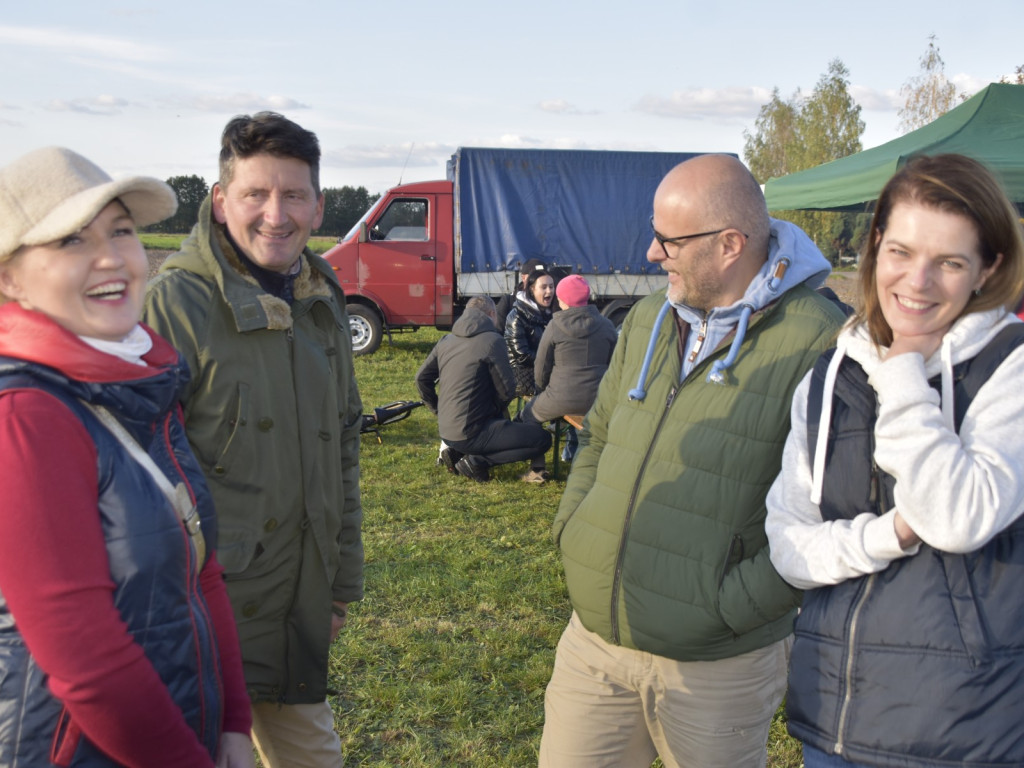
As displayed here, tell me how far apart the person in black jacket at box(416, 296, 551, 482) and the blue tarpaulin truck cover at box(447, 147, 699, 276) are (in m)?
6.70

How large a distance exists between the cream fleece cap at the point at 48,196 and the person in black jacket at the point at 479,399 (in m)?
5.22

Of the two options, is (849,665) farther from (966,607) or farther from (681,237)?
(681,237)

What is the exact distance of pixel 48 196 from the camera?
1.37m

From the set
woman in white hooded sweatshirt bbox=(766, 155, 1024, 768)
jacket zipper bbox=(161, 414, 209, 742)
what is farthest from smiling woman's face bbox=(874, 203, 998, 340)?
jacket zipper bbox=(161, 414, 209, 742)

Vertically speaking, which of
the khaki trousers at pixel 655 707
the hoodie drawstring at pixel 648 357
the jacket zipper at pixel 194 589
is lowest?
the khaki trousers at pixel 655 707

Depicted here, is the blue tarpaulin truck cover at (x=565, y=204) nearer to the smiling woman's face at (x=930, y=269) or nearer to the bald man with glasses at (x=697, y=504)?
the bald man with glasses at (x=697, y=504)

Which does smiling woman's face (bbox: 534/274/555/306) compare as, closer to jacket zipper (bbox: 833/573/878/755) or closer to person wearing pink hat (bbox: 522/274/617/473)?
person wearing pink hat (bbox: 522/274/617/473)

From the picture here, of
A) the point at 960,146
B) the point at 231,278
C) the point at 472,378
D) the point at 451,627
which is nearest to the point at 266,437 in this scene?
the point at 231,278

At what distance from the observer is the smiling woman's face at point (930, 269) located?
5.10 ft

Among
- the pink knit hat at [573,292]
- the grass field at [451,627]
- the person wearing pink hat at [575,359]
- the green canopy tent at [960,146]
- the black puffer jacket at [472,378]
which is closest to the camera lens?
the grass field at [451,627]

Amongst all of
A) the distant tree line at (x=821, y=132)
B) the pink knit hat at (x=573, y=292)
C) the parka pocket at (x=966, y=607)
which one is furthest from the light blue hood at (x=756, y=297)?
the distant tree line at (x=821, y=132)

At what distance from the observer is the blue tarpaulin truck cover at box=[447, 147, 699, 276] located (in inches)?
529

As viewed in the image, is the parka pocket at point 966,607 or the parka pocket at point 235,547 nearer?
the parka pocket at point 966,607

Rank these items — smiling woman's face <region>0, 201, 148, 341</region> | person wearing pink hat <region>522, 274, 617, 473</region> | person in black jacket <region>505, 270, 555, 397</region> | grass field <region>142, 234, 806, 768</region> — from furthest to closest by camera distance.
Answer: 1. person in black jacket <region>505, 270, 555, 397</region>
2. person wearing pink hat <region>522, 274, 617, 473</region>
3. grass field <region>142, 234, 806, 768</region>
4. smiling woman's face <region>0, 201, 148, 341</region>
